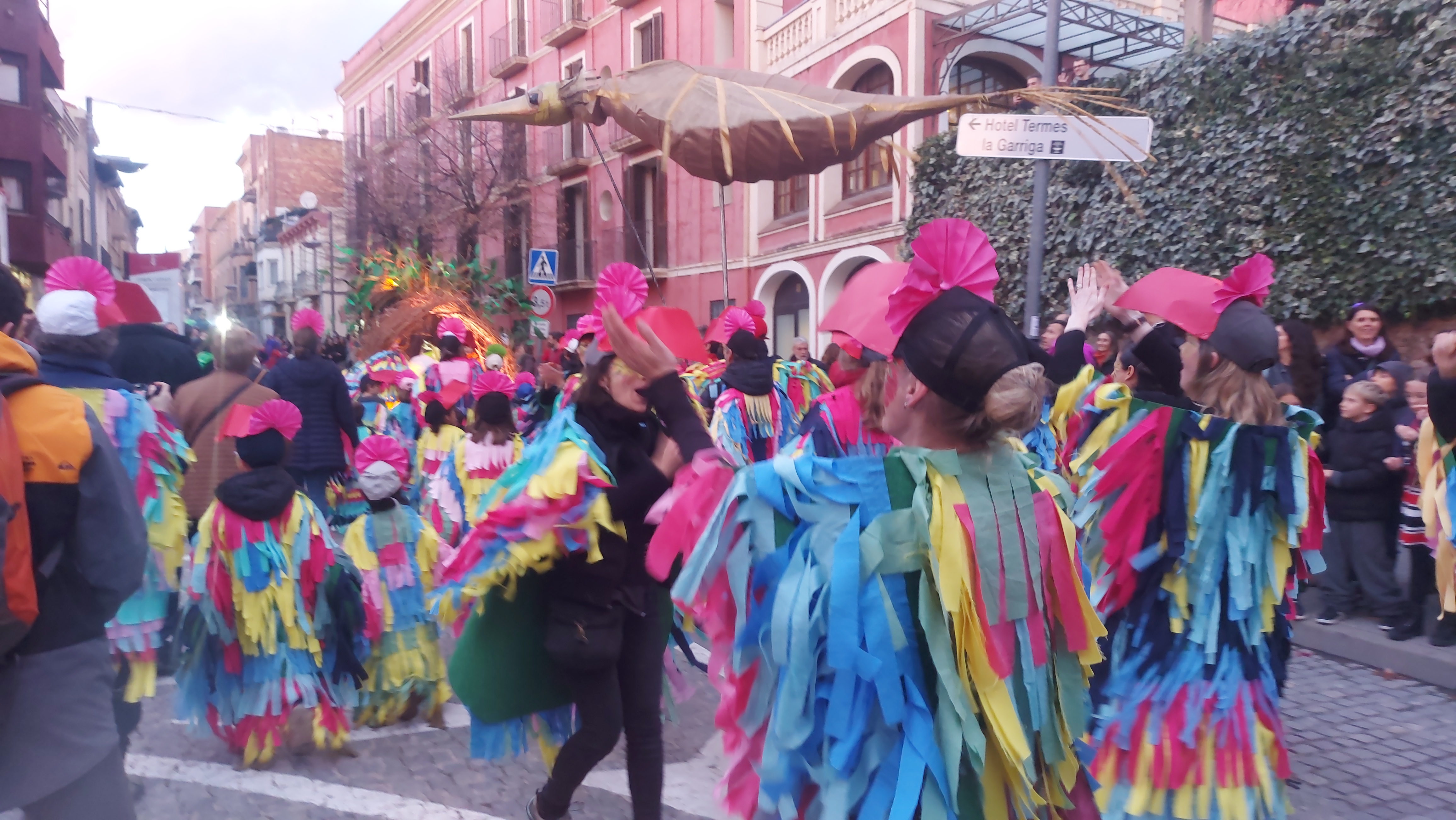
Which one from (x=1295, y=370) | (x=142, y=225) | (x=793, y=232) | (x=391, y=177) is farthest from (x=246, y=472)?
(x=142, y=225)

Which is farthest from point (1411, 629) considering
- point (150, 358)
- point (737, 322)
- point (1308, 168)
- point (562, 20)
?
point (562, 20)

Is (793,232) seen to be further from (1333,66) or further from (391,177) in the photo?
(391,177)

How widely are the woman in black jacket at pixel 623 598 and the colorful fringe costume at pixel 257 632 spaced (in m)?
1.48

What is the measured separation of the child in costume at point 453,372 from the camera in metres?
7.47

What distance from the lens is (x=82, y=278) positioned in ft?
14.4

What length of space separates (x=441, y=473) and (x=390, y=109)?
3138cm

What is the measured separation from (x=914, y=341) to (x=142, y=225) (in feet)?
273

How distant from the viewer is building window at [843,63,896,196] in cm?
1548

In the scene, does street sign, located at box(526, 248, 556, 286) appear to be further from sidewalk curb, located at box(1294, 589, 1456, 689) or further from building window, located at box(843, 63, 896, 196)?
sidewalk curb, located at box(1294, 589, 1456, 689)

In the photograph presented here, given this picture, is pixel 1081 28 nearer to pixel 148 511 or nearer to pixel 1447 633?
pixel 1447 633

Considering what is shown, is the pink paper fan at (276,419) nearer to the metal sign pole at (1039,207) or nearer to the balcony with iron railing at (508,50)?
the metal sign pole at (1039,207)

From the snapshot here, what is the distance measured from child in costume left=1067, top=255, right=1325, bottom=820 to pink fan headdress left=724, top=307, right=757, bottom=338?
174 inches

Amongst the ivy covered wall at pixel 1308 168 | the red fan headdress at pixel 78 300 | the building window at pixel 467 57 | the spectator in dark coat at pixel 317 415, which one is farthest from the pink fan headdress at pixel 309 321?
the building window at pixel 467 57

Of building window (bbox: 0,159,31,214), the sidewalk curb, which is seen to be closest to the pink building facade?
the sidewalk curb
